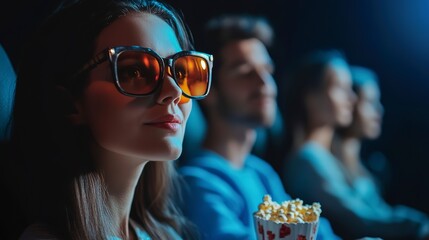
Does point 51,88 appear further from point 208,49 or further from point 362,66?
point 362,66

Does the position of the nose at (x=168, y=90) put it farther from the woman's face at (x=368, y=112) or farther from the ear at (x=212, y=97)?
the woman's face at (x=368, y=112)

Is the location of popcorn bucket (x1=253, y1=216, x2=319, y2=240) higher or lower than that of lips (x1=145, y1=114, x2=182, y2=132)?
lower

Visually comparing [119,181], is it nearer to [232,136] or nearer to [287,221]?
[287,221]

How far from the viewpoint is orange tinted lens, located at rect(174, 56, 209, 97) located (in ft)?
5.45

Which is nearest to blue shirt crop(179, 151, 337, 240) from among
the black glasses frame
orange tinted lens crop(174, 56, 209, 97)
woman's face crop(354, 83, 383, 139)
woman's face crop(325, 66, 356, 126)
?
orange tinted lens crop(174, 56, 209, 97)

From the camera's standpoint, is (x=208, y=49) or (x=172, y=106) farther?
(x=208, y=49)

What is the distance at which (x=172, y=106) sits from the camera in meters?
1.63

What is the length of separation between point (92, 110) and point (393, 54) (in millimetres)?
1940

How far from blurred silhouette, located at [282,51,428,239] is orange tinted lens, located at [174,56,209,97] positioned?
87 centimetres

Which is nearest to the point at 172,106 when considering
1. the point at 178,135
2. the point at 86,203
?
the point at 178,135

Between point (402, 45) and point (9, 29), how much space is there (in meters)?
2.07

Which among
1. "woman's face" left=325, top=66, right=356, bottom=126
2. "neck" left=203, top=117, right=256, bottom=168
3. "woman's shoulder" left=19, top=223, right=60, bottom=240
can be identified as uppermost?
"woman's face" left=325, top=66, right=356, bottom=126

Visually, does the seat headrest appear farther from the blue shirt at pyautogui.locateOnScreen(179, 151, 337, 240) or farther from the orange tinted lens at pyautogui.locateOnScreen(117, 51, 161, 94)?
the blue shirt at pyautogui.locateOnScreen(179, 151, 337, 240)

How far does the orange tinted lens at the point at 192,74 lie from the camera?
1661mm
